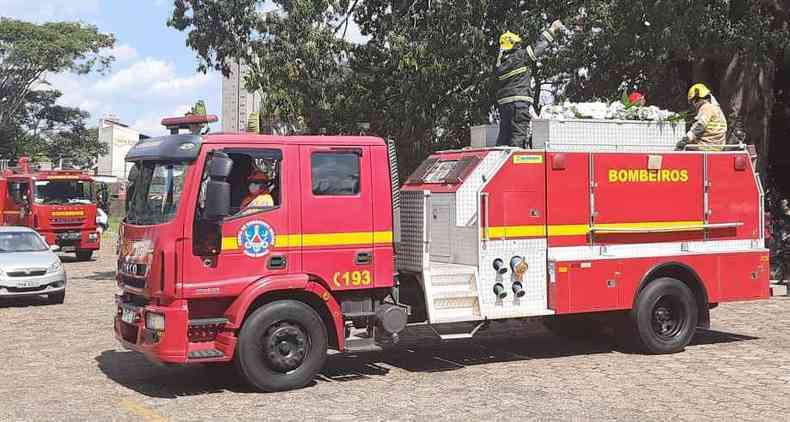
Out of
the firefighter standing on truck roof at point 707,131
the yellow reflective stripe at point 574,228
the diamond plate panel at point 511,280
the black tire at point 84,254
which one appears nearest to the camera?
the diamond plate panel at point 511,280

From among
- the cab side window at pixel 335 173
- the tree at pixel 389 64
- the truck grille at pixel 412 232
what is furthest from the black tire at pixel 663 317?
the tree at pixel 389 64

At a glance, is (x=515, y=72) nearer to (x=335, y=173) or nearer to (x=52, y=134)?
(x=335, y=173)

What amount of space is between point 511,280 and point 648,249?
1.98 metres

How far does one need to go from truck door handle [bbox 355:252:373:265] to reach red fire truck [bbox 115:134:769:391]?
24 millimetres

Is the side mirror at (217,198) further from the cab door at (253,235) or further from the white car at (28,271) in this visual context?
the white car at (28,271)

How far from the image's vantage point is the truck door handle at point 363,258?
9.95 meters

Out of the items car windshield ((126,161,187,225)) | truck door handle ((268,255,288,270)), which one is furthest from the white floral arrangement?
car windshield ((126,161,187,225))

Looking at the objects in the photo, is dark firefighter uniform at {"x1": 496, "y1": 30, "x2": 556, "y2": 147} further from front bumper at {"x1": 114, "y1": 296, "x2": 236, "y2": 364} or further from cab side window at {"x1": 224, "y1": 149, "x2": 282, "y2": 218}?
front bumper at {"x1": 114, "y1": 296, "x2": 236, "y2": 364}

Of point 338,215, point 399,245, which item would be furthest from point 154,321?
point 399,245

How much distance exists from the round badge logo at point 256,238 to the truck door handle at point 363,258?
100cm

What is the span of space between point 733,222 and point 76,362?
340 inches

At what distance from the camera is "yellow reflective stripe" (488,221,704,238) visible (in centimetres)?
1078

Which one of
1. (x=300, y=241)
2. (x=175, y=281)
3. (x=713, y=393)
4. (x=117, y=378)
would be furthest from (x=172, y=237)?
(x=713, y=393)

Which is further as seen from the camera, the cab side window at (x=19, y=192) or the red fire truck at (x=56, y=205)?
the cab side window at (x=19, y=192)
